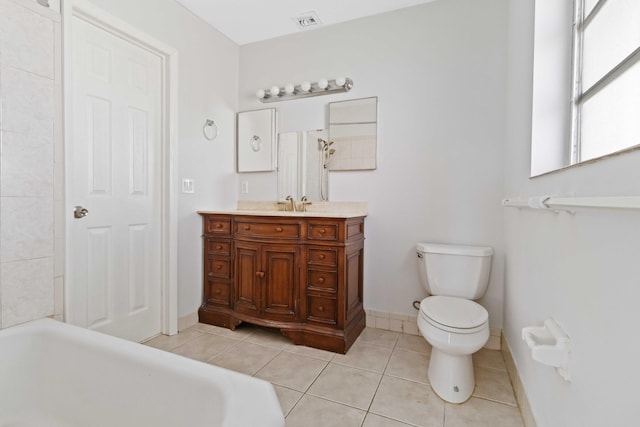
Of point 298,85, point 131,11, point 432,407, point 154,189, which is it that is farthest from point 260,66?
point 432,407

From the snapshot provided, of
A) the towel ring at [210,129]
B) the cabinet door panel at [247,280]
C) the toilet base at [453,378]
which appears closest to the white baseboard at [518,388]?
the toilet base at [453,378]

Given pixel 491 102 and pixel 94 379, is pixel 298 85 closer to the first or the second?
pixel 491 102

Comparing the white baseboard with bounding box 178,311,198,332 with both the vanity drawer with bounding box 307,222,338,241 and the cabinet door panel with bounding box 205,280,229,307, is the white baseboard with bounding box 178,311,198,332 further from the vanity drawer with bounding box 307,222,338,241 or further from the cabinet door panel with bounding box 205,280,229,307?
the vanity drawer with bounding box 307,222,338,241

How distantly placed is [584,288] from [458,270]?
3.61 ft

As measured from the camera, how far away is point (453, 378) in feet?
4.88

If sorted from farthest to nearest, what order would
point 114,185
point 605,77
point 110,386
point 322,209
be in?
point 322,209 → point 114,185 → point 110,386 → point 605,77

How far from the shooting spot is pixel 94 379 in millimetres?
1096

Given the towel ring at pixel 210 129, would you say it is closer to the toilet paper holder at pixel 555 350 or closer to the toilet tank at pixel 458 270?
the toilet tank at pixel 458 270

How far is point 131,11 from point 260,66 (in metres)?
1.08

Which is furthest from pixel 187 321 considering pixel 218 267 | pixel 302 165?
pixel 302 165

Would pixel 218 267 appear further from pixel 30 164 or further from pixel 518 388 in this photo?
pixel 518 388

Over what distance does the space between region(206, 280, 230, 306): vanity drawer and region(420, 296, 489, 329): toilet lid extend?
151 centimetres

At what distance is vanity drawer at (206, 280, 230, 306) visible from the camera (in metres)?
2.32

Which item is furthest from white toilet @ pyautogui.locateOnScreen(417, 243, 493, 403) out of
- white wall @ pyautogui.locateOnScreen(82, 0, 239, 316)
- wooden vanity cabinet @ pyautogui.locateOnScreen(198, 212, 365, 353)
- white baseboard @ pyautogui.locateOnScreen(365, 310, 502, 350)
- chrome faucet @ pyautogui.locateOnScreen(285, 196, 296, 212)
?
white wall @ pyautogui.locateOnScreen(82, 0, 239, 316)
